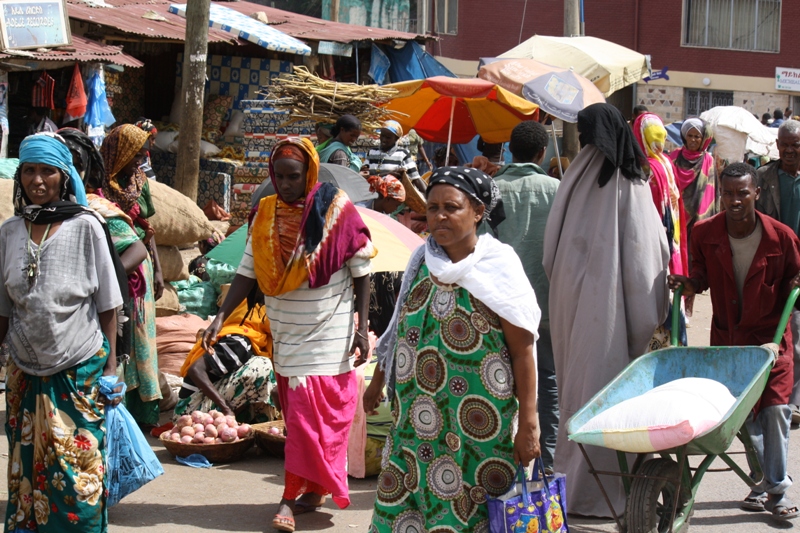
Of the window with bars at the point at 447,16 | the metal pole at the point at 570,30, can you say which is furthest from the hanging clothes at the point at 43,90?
the window with bars at the point at 447,16

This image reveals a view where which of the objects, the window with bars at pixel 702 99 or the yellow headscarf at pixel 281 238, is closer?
the yellow headscarf at pixel 281 238

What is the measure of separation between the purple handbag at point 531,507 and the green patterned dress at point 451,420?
9 centimetres

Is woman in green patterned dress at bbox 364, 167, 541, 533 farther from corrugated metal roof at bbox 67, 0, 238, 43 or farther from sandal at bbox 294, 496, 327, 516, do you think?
corrugated metal roof at bbox 67, 0, 238, 43

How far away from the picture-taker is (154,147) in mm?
15695

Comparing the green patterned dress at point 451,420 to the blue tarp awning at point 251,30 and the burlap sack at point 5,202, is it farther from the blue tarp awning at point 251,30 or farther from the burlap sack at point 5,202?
the blue tarp awning at point 251,30

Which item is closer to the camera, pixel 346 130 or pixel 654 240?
pixel 654 240

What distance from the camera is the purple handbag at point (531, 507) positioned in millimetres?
3473

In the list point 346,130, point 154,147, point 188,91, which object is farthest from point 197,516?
point 154,147

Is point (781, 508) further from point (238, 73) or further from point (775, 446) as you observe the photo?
point (238, 73)

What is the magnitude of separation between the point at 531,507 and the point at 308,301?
1883 millimetres

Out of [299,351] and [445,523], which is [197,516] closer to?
[299,351]

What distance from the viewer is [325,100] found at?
29.5ft

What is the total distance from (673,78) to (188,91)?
21.8m

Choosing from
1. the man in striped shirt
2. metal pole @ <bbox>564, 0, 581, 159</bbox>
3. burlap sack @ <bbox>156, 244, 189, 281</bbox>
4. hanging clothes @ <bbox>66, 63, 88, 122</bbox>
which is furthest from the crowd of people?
metal pole @ <bbox>564, 0, 581, 159</bbox>
